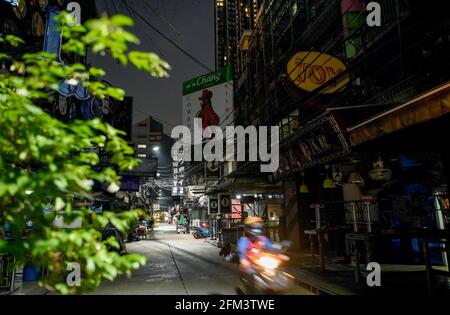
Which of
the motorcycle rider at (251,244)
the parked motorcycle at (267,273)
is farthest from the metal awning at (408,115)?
the motorcycle rider at (251,244)

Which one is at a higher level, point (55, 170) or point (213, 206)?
point (55, 170)

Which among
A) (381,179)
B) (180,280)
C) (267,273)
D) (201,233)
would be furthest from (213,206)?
(267,273)

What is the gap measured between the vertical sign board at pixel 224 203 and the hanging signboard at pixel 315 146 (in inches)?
256

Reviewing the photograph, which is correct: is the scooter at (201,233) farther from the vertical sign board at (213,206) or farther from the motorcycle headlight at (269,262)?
the motorcycle headlight at (269,262)

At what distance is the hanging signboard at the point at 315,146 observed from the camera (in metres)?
9.40

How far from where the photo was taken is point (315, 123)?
33.3 ft

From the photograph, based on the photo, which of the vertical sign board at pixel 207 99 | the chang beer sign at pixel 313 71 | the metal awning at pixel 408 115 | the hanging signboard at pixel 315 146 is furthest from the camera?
the vertical sign board at pixel 207 99

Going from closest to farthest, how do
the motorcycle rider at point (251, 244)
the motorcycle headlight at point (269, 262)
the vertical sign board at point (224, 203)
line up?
the motorcycle headlight at point (269, 262)
the motorcycle rider at point (251, 244)
the vertical sign board at point (224, 203)

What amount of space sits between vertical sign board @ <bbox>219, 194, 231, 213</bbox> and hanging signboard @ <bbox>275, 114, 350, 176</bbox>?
6.51m

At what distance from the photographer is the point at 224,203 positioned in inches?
797

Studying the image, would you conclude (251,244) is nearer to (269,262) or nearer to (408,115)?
A: (269,262)

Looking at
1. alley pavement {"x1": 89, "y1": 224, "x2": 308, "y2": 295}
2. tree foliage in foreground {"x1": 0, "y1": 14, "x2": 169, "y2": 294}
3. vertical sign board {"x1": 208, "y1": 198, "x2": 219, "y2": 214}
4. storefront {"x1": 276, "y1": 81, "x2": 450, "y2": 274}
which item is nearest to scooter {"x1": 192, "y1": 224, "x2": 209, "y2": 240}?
vertical sign board {"x1": 208, "y1": 198, "x2": 219, "y2": 214}

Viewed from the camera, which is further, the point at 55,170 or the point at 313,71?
the point at 313,71

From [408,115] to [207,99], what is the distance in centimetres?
1684
